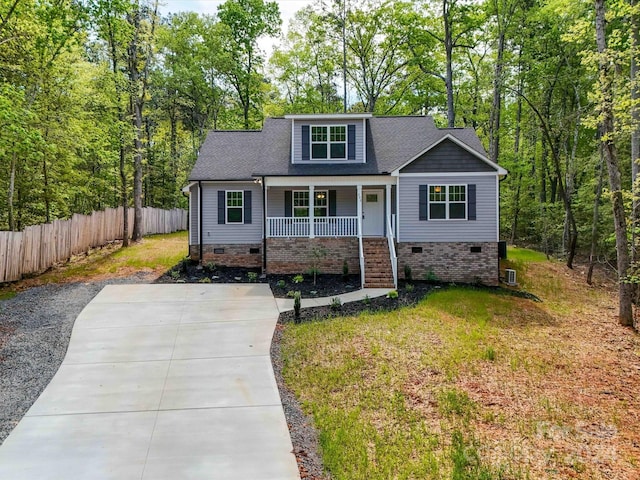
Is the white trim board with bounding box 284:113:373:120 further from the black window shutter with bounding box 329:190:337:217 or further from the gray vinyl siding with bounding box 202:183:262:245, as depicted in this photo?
the gray vinyl siding with bounding box 202:183:262:245

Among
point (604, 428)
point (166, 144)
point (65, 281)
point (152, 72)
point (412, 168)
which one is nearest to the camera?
point (604, 428)

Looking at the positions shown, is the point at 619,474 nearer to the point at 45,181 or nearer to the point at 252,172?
the point at 252,172

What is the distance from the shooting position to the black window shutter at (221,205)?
1614 centimetres

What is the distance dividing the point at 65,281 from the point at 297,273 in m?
7.74

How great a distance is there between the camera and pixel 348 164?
1619cm

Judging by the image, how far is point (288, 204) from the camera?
54.3 feet

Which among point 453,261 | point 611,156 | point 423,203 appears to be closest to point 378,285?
point 453,261

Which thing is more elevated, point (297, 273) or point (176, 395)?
point (297, 273)

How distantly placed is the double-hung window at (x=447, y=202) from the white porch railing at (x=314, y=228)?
9.30 ft

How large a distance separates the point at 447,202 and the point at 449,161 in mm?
1436

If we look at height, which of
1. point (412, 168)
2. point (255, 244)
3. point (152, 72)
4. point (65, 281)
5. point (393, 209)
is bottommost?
point (65, 281)

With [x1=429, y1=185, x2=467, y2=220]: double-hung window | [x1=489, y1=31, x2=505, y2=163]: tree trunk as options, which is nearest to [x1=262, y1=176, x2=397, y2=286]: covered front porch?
[x1=429, y1=185, x2=467, y2=220]: double-hung window

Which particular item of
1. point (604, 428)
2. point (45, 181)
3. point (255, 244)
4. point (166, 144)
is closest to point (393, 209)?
point (255, 244)

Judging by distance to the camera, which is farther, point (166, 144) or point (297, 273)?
point (166, 144)
